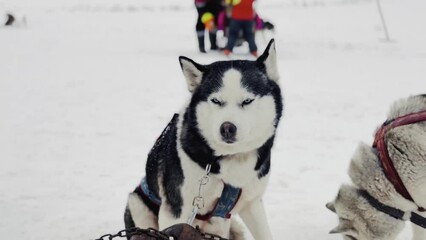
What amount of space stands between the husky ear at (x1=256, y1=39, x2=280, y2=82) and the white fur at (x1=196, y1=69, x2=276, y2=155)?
0.47ft

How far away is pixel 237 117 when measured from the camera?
81.9 inches

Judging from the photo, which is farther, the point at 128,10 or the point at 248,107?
the point at 128,10

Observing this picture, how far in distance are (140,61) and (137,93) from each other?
2028mm

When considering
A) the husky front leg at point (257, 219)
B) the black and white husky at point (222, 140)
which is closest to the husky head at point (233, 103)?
the black and white husky at point (222, 140)

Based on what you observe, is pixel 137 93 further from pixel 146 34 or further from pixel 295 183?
pixel 146 34

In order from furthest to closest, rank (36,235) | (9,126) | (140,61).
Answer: (140,61) → (9,126) → (36,235)

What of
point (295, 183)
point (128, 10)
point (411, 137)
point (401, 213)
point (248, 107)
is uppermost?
point (248, 107)

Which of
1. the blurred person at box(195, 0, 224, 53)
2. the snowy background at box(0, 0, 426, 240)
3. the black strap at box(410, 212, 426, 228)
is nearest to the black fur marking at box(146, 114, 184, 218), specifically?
the snowy background at box(0, 0, 426, 240)

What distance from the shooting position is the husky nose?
205cm

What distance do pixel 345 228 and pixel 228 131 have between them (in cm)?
88

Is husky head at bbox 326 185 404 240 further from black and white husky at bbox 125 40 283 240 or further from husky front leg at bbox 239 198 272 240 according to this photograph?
black and white husky at bbox 125 40 283 240

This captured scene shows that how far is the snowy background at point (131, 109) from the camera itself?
3.48 meters

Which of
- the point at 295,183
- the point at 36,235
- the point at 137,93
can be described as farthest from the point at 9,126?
the point at 295,183

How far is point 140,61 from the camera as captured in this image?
337 inches
